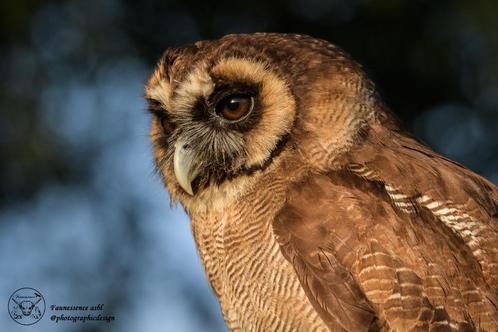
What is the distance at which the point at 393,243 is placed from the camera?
114 inches

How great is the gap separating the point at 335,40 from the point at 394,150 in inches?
199

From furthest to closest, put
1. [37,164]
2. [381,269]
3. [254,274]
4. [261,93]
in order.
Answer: [37,164], [261,93], [254,274], [381,269]

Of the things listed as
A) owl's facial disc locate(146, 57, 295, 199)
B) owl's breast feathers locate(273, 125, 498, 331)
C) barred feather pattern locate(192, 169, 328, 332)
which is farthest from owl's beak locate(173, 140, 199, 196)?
owl's breast feathers locate(273, 125, 498, 331)

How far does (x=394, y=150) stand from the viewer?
127 inches

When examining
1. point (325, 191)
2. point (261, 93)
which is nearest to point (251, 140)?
point (261, 93)

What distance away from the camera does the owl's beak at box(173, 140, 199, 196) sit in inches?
135

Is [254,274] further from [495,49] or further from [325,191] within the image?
[495,49]

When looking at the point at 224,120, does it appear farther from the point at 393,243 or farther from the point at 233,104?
the point at 393,243

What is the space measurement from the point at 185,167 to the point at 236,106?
1.12 feet

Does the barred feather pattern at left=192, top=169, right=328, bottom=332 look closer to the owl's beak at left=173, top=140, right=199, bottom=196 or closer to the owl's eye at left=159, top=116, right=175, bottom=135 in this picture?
the owl's beak at left=173, top=140, right=199, bottom=196

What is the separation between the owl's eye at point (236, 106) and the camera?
3340 mm

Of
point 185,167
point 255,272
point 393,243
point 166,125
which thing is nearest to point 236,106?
point 185,167

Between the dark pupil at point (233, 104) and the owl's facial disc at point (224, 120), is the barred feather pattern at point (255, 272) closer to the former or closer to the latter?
the owl's facial disc at point (224, 120)

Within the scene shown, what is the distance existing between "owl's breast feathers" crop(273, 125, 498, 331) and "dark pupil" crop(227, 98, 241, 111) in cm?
44
